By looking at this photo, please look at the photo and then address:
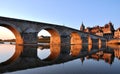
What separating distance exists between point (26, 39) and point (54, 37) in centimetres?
1668

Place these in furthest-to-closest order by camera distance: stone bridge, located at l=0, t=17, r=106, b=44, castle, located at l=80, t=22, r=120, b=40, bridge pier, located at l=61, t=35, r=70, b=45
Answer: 1. castle, located at l=80, t=22, r=120, b=40
2. bridge pier, located at l=61, t=35, r=70, b=45
3. stone bridge, located at l=0, t=17, r=106, b=44

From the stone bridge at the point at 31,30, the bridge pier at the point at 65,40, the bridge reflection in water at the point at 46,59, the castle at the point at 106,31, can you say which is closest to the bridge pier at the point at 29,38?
the stone bridge at the point at 31,30

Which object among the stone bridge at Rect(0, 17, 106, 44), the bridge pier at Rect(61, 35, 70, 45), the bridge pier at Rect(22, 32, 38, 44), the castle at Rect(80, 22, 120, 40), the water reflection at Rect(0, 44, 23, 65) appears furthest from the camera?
the castle at Rect(80, 22, 120, 40)

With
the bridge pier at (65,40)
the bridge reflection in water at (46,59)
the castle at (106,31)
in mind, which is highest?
the castle at (106,31)

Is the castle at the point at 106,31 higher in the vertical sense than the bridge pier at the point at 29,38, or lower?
higher

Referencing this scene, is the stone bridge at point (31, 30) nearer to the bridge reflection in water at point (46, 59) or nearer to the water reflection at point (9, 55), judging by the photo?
the water reflection at point (9, 55)

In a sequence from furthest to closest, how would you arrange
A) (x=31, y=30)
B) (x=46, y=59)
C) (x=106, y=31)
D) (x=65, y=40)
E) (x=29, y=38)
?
(x=106, y=31) → (x=65, y=40) → (x=31, y=30) → (x=29, y=38) → (x=46, y=59)

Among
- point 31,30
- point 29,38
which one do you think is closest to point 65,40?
point 31,30

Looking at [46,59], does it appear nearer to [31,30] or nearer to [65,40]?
[31,30]

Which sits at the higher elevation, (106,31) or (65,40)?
(106,31)

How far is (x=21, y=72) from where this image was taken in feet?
32.1

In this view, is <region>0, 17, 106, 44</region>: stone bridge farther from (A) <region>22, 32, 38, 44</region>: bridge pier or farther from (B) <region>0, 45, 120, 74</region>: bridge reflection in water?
(B) <region>0, 45, 120, 74</region>: bridge reflection in water

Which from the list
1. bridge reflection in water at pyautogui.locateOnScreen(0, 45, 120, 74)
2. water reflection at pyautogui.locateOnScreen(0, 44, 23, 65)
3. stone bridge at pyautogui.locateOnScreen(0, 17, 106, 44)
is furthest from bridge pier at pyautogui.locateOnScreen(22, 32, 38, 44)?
bridge reflection in water at pyautogui.locateOnScreen(0, 45, 120, 74)

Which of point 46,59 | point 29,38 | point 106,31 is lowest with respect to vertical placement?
point 46,59
